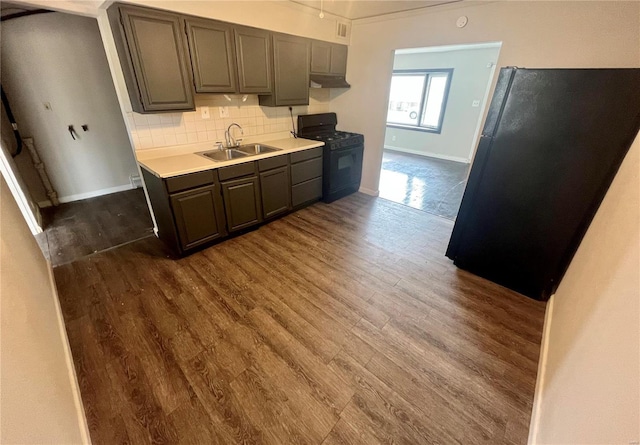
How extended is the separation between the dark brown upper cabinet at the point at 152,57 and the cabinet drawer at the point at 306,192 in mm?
1522

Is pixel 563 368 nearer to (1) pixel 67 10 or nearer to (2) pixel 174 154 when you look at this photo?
(2) pixel 174 154

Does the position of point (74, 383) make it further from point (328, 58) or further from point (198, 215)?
point (328, 58)

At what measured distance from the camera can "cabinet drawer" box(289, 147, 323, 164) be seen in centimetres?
320

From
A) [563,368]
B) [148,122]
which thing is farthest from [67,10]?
[563,368]

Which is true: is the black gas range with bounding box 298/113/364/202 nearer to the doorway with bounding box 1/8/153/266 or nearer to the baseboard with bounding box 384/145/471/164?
the doorway with bounding box 1/8/153/266

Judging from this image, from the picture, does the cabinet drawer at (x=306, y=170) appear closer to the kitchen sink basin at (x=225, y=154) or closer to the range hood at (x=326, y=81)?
the kitchen sink basin at (x=225, y=154)

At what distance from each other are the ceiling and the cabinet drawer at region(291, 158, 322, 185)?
1.76 metres

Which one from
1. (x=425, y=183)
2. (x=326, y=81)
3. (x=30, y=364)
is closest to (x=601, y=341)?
(x=30, y=364)

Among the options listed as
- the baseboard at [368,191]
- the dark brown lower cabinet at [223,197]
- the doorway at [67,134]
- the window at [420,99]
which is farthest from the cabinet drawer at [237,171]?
the window at [420,99]

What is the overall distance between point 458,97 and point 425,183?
2.63 metres

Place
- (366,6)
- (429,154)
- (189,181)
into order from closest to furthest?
(189,181) < (366,6) < (429,154)

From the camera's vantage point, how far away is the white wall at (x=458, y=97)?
5387mm

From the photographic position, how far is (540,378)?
1533 mm

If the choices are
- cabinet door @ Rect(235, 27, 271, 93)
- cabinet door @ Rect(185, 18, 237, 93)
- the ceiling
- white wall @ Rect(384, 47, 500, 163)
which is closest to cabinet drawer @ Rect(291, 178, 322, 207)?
cabinet door @ Rect(235, 27, 271, 93)
